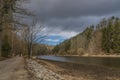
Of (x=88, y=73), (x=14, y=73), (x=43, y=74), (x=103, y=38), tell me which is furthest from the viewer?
(x=103, y=38)

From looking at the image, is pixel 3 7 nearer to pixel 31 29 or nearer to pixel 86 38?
pixel 31 29

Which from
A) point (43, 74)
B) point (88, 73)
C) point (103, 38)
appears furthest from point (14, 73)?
point (103, 38)

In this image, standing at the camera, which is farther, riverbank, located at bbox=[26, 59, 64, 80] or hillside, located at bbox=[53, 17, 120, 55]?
hillside, located at bbox=[53, 17, 120, 55]

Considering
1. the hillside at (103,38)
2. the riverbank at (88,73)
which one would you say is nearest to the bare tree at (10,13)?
the riverbank at (88,73)

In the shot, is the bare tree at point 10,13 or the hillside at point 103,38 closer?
the bare tree at point 10,13

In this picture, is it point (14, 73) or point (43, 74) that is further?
point (14, 73)

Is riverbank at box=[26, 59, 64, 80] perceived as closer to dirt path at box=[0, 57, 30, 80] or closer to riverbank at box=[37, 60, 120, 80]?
dirt path at box=[0, 57, 30, 80]

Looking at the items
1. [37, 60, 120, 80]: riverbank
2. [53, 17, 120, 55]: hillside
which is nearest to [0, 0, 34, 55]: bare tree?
[37, 60, 120, 80]: riverbank

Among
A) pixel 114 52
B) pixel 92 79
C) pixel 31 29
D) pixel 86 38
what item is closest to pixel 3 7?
pixel 92 79

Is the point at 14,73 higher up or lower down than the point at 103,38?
lower down

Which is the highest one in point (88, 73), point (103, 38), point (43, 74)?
point (103, 38)

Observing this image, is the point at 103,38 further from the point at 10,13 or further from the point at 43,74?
the point at 43,74

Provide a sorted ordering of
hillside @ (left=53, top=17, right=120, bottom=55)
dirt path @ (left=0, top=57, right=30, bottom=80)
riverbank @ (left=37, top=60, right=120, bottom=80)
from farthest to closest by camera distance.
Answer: hillside @ (left=53, top=17, right=120, bottom=55) → riverbank @ (left=37, top=60, right=120, bottom=80) → dirt path @ (left=0, top=57, right=30, bottom=80)

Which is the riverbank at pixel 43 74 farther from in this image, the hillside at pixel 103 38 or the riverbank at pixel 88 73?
the hillside at pixel 103 38
